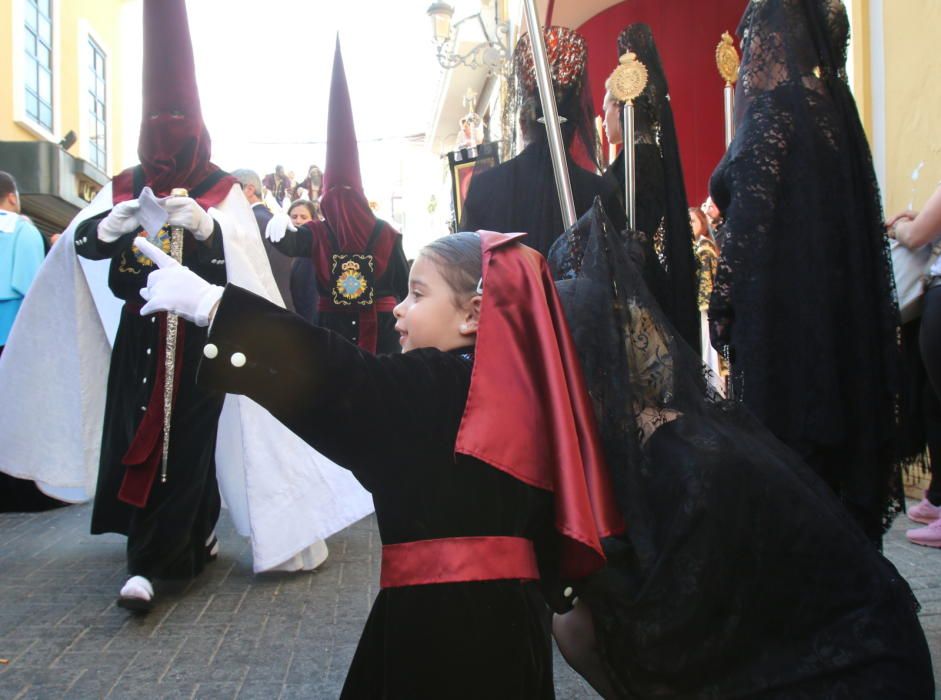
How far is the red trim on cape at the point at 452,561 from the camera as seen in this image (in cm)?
165

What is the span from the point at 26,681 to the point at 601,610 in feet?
6.51

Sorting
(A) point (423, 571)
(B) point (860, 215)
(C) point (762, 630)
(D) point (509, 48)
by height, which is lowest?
(C) point (762, 630)

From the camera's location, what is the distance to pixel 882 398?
2475 mm

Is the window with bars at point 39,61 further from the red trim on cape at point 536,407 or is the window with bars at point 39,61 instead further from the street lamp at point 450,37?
the red trim on cape at point 536,407

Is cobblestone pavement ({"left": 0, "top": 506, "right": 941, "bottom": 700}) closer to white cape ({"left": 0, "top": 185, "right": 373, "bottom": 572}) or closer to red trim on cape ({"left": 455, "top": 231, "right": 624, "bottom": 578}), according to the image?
white cape ({"left": 0, "top": 185, "right": 373, "bottom": 572})

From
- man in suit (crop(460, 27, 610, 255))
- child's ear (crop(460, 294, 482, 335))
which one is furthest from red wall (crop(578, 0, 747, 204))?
child's ear (crop(460, 294, 482, 335))

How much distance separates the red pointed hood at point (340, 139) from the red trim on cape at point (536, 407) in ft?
15.8

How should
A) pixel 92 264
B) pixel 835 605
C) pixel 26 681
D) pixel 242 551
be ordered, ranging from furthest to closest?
pixel 242 551
pixel 92 264
pixel 26 681
pixel 835 605

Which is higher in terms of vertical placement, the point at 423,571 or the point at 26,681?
the point at 423,571

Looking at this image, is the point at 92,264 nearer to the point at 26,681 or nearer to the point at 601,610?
the point at 26,681

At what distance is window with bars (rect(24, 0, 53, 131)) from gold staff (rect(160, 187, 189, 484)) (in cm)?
1402

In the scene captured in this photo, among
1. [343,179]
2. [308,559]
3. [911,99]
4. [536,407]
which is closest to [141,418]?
[308,559]

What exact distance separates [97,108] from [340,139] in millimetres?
16164

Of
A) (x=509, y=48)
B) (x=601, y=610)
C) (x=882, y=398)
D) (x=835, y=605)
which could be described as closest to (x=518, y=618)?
(x=601, y=610)
